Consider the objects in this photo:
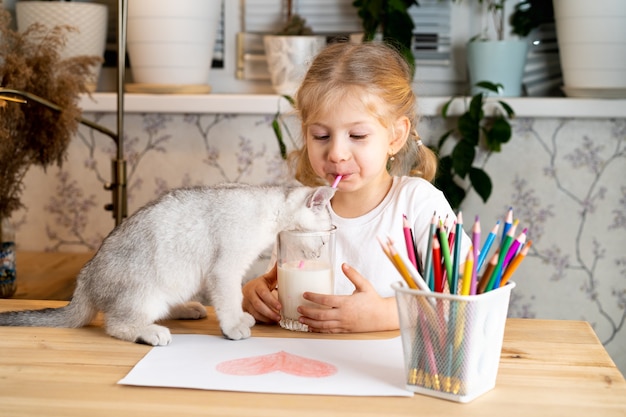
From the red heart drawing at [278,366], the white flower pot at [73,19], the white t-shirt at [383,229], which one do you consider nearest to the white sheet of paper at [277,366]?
the red heart drawing at [278,366]

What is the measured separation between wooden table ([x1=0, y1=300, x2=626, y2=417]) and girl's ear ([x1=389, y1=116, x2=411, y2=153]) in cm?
46

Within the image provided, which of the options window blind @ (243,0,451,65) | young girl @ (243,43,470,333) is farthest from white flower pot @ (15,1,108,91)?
young girl @ (243,43,470,333)

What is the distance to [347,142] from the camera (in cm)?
122

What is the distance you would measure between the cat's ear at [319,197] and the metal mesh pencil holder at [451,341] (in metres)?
0.23

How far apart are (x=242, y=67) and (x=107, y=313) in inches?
56.6

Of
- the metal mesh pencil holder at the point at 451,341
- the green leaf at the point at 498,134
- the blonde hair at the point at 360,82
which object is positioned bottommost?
the metal mesh pencil holder at the point at 451,341

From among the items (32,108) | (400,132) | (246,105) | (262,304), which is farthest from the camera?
(246,105)

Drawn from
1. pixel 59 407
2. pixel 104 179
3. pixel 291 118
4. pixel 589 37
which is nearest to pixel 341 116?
pixel 59 407

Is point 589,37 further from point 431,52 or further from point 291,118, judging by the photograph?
point 291,118

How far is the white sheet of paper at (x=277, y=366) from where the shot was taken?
82 cm

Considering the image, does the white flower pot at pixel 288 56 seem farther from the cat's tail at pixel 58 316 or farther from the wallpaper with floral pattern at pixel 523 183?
the cat's tail at pixel 58 316

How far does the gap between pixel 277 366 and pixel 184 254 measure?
20cm

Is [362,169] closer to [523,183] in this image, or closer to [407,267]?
[407,267]

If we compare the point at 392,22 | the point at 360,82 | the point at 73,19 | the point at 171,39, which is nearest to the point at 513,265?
the point at 360,82
